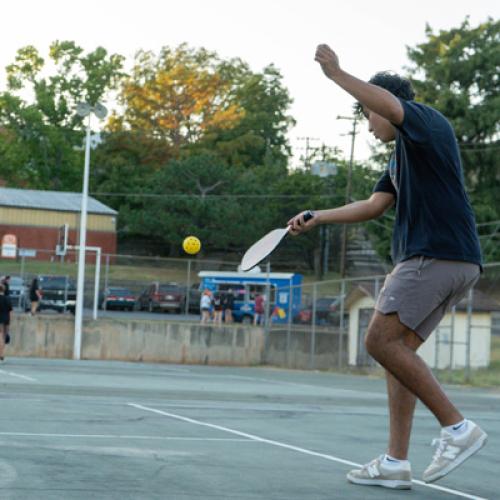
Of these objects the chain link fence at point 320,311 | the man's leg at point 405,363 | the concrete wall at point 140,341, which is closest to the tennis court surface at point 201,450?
the man's leg at point 405,363

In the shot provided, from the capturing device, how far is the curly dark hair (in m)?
6.13

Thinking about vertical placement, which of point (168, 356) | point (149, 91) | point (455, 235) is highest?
point (149, 91)

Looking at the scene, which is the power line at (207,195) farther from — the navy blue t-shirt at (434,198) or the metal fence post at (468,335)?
the navy blue t-shirt at (434,198)

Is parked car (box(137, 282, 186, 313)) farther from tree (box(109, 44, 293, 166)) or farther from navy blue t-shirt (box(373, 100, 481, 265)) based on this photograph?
tree (box(109, 44, 293, 166))

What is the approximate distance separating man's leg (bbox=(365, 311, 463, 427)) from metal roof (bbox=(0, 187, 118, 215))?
67166 mm

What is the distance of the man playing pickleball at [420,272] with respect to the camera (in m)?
5.92

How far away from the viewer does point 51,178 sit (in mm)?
88375

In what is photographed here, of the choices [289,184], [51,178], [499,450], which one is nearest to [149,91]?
[51,178]

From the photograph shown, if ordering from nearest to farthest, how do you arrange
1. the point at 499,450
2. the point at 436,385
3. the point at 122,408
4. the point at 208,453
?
1. the point at 436,385
2. the point at 208,453
3. the point at 499,450
4. the point at 122,408

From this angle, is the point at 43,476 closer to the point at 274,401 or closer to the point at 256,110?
the point at 274,401

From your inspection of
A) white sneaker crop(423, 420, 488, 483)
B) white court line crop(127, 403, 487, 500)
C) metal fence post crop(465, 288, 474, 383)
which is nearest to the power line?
metal fence post crop(465, 288, 474, 383)

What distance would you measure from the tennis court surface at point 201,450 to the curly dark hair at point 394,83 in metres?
1.89

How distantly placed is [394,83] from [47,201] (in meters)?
69.9

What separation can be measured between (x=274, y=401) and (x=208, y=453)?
9415 millimetres
